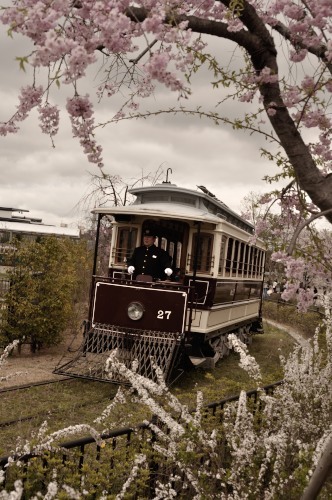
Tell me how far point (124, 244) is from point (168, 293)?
7.35 feet

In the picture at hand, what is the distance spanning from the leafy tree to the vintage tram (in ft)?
6.49

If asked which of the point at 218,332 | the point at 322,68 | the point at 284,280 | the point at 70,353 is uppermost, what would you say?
the point at 322,68

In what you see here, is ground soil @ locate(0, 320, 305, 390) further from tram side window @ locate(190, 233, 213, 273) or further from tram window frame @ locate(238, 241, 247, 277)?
tram window frame @ locate(238, 241, 247, 277)

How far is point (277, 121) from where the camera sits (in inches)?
150

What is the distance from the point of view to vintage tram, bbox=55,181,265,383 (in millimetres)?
9523

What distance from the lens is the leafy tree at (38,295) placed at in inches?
484

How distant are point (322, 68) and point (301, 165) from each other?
3.11 feet

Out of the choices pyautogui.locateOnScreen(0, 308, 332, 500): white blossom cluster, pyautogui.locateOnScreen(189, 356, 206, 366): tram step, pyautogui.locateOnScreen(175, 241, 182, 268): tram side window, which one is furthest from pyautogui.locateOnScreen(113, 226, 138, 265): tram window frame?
pyautogui.locateOnScreen(0, 308, 332, 500): white blossom cluster

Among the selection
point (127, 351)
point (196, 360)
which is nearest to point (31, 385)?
point (127, 351)

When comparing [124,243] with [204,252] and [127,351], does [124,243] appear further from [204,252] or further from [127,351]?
[127,351]

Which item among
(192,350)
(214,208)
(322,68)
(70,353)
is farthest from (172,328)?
(322,68)

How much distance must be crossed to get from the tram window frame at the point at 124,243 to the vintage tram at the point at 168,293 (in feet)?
0.07

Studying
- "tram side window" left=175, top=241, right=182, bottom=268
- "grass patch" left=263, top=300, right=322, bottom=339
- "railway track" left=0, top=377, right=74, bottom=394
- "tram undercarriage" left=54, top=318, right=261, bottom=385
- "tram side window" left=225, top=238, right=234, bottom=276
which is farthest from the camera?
"grass patch" left=263, top=300, right=322, bottom=339

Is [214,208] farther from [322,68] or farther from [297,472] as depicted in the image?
[297,472]
